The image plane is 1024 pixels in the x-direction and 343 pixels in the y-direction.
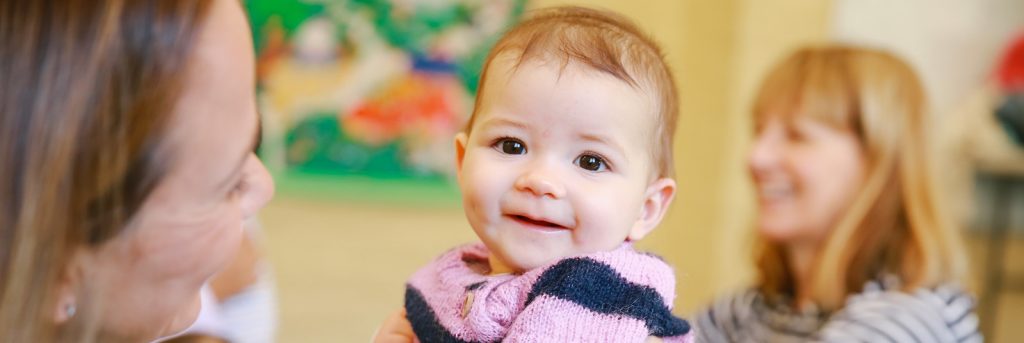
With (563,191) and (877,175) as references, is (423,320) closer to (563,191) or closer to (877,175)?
(563,191)

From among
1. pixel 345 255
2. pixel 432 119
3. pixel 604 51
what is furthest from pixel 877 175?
pixel 345 255

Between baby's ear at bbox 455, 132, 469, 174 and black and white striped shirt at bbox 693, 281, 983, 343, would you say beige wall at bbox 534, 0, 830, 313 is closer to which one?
black and white striped shirt at bbox 693, 281, 983, 343

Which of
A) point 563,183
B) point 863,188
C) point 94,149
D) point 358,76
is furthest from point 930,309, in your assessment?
point 358,76

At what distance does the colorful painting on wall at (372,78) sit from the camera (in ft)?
9.57

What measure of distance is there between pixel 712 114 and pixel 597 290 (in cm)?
207

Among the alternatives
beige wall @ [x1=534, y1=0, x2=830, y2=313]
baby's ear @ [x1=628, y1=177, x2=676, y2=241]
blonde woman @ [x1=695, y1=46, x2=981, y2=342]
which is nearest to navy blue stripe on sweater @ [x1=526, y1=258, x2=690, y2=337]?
baby's ear @ [x1=628, y1=177, x2=676, y2=241]

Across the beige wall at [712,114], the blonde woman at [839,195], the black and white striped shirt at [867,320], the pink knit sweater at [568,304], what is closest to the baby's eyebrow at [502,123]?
the pink knit sweater at [568,304]

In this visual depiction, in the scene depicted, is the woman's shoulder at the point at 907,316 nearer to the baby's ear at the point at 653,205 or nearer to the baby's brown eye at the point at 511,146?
the baby's ear at the point at 653,205

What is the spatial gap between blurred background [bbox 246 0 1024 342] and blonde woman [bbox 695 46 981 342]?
970 millimetres

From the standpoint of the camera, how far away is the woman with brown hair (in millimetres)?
738

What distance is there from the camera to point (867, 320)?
59.5 inches

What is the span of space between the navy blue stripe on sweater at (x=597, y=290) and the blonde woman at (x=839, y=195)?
2.72 feet

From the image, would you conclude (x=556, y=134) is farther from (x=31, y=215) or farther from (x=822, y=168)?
(x=822, y=168)

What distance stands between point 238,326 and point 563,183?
40.6 inches
